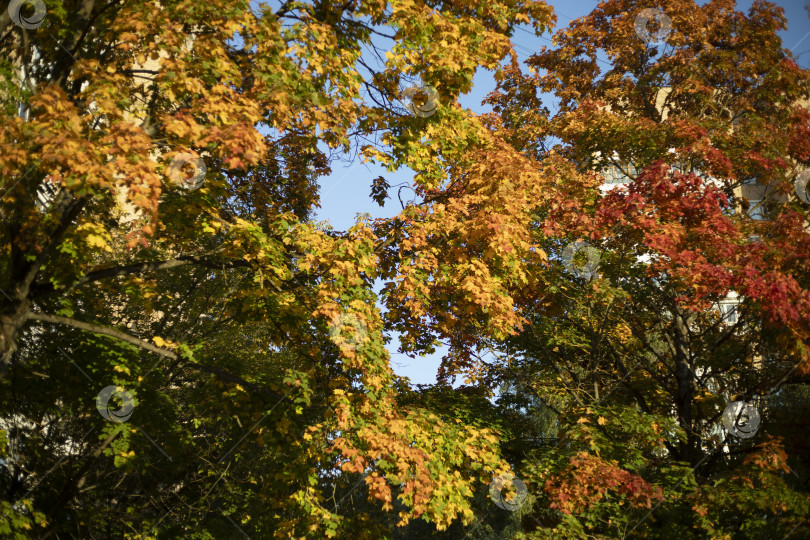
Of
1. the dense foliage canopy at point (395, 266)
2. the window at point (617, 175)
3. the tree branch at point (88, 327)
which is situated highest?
the window at point (617, 175)

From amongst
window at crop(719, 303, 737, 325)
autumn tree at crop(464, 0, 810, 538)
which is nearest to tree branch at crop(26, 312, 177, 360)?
autumn tree at crop(464, 0, 810, 538)

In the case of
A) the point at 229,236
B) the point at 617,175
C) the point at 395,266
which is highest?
the point at 617,175

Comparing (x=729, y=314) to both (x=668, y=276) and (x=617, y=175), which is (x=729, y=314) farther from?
(x=617, y=175)

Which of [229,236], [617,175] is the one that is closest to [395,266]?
[229,236]

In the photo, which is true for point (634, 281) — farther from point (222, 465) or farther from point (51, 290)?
point (51, 290)

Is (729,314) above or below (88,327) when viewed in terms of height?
above

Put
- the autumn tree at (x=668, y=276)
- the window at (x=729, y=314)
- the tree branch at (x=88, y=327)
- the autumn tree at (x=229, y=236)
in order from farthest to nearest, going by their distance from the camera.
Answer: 1. the window at (x=729, y=314)
2. the autumn tree at (x=668, y=276)
3. the tree branch at (x=88, y=327)
4. the autumn tree at (x=229, y=236)

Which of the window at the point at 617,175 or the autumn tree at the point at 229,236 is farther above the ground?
the window at the point at 617,175

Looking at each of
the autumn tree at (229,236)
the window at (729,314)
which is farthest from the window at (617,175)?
the autumn tree at (229,236)

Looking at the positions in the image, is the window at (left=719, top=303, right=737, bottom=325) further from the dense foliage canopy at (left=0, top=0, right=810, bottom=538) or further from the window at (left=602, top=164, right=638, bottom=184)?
the window at (left=602, top=164, right=638, bottom=184)

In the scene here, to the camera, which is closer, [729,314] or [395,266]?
[395,266]

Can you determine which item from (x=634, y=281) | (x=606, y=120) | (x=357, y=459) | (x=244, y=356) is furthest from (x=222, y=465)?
(x=606, y=120)

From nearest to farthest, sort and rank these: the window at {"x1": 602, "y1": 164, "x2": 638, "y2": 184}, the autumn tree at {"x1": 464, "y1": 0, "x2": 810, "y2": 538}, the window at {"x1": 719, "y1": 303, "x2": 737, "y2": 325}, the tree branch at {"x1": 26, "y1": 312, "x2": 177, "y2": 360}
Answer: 1. the tree branch at {"x1": 26, "y1": 312, "x2": 177, "y2": 360}
2. the autumn tree at {"x1": 464, "y1": 0, "x2": 810, "y2": 538}
3. the window at {"x1": 719, "y1": 303, "x2": 737, "y2": 325}
4. the window at {"x1": 602, "y1": 164, "x2": 638, "y2": 184}

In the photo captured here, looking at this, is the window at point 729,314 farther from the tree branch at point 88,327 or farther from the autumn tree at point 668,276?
the tree branch at point 88,327
